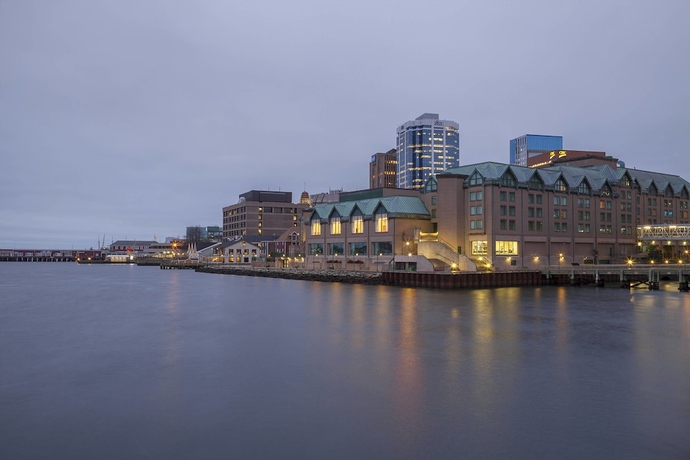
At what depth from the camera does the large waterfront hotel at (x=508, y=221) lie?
8544 cm

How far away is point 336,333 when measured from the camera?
3478cm

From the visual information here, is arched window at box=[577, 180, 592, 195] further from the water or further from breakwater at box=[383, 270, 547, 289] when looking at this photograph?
the water

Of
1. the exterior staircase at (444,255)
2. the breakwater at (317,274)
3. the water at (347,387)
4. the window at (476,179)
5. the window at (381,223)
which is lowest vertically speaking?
the water at (347,387)

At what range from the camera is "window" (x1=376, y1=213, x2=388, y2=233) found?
93.9m

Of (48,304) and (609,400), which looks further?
(48,304)

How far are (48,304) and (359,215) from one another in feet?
190

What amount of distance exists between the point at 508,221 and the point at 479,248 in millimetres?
6631

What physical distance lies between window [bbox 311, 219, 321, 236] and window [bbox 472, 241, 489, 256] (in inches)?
1469

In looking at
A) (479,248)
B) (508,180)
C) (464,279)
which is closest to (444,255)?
(479,248)

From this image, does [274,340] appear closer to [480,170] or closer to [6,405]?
[6,405]

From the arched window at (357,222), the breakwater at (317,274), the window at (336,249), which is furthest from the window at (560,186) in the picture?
the window at (336,249)

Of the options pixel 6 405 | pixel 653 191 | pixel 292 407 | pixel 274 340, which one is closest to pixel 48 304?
pixel 274 340

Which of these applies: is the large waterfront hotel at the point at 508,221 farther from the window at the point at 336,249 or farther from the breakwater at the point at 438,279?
the breakwater at the point at 438,279

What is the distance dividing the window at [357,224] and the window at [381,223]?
15.8 feet
